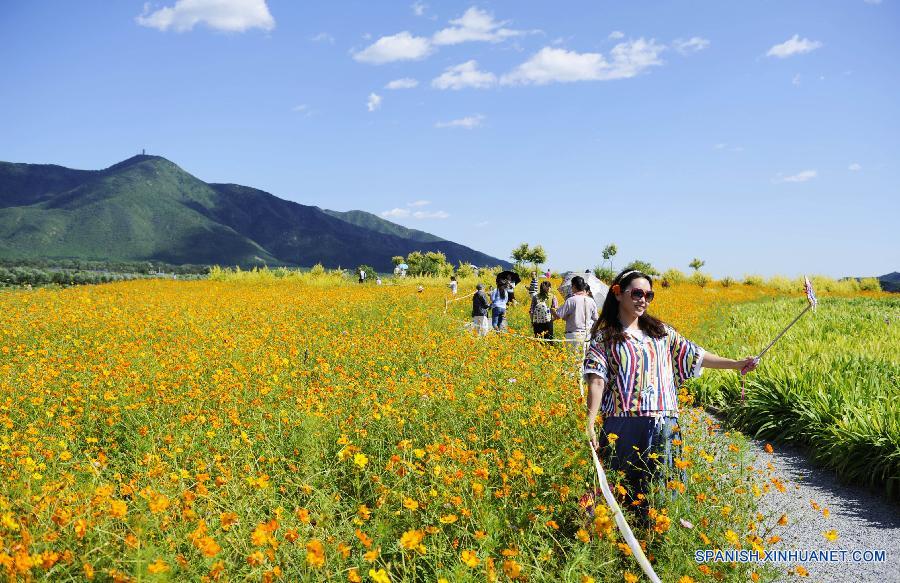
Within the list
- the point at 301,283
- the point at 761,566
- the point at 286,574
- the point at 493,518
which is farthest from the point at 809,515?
the point at 301,283

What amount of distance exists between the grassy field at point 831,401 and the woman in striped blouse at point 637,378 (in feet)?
11.1

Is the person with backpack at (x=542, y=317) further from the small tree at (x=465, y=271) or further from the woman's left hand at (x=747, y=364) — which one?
the small tree at (x=465, y=271)

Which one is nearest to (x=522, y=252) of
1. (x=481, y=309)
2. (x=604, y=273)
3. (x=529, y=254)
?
(x=529, y=254)

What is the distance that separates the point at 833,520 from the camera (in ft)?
15.6

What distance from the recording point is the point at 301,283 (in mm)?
24516

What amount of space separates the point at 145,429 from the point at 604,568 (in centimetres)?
384

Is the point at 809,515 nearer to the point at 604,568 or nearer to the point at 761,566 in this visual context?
the point at 761,566

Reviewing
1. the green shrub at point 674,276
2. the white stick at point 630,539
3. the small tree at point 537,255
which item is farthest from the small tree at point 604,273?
the white stick at point 630,539

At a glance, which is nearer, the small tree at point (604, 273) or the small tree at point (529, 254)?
the small tree at point (604, 273)

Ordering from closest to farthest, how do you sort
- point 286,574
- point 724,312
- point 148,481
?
point 286,574 < point 148,481 < point 724,312

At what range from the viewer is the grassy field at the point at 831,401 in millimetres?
5465

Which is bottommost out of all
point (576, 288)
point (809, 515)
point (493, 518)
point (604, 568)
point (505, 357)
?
point (809, 515)

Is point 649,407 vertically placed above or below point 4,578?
above

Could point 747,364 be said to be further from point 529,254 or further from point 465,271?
point 529,254
